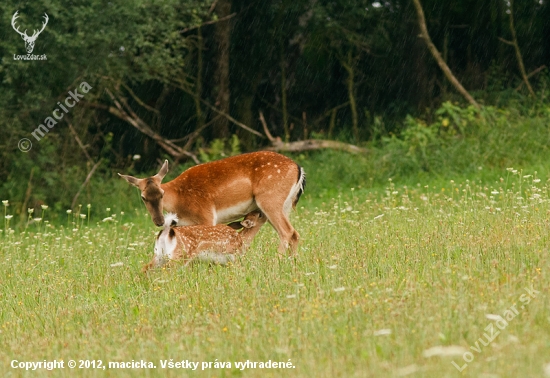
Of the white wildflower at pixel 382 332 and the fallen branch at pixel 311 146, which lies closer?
the white wildflower at pixel 382 332

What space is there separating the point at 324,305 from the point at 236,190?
385 cm

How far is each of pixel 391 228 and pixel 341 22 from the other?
1277 centimetres

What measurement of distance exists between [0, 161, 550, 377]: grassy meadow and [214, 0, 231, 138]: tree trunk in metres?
11.0

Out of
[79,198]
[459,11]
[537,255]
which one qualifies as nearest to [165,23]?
[79,198]

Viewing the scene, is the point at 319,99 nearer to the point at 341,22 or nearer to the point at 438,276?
the point at 341,22

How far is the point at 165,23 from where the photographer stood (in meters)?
15.6

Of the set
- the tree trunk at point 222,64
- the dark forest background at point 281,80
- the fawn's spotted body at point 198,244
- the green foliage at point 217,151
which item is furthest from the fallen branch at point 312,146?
the fawn's spotted body at point 198,244

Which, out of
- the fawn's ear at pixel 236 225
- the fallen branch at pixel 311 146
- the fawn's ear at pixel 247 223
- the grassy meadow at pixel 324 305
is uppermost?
the grassy meadow at pixel 324 305

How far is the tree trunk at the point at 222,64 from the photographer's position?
65.4 ft

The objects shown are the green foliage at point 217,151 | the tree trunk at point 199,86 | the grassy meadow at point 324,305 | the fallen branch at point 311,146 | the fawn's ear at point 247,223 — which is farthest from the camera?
the tree trunk at point 199,86

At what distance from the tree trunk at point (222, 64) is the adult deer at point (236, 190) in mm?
10682

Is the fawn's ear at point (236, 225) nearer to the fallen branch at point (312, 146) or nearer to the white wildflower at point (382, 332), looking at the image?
the white wildflower at point (382, 332)

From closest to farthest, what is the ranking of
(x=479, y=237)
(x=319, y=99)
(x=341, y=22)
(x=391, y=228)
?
Answer: (x=479, y=237) → (x=391, y=228) → (x=341, y=22) → (x=319, y=99)

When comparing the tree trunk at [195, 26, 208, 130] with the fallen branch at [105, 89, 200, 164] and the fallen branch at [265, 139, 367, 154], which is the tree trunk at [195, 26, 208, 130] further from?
the fallen branch at [265, 139, 367, 154]
